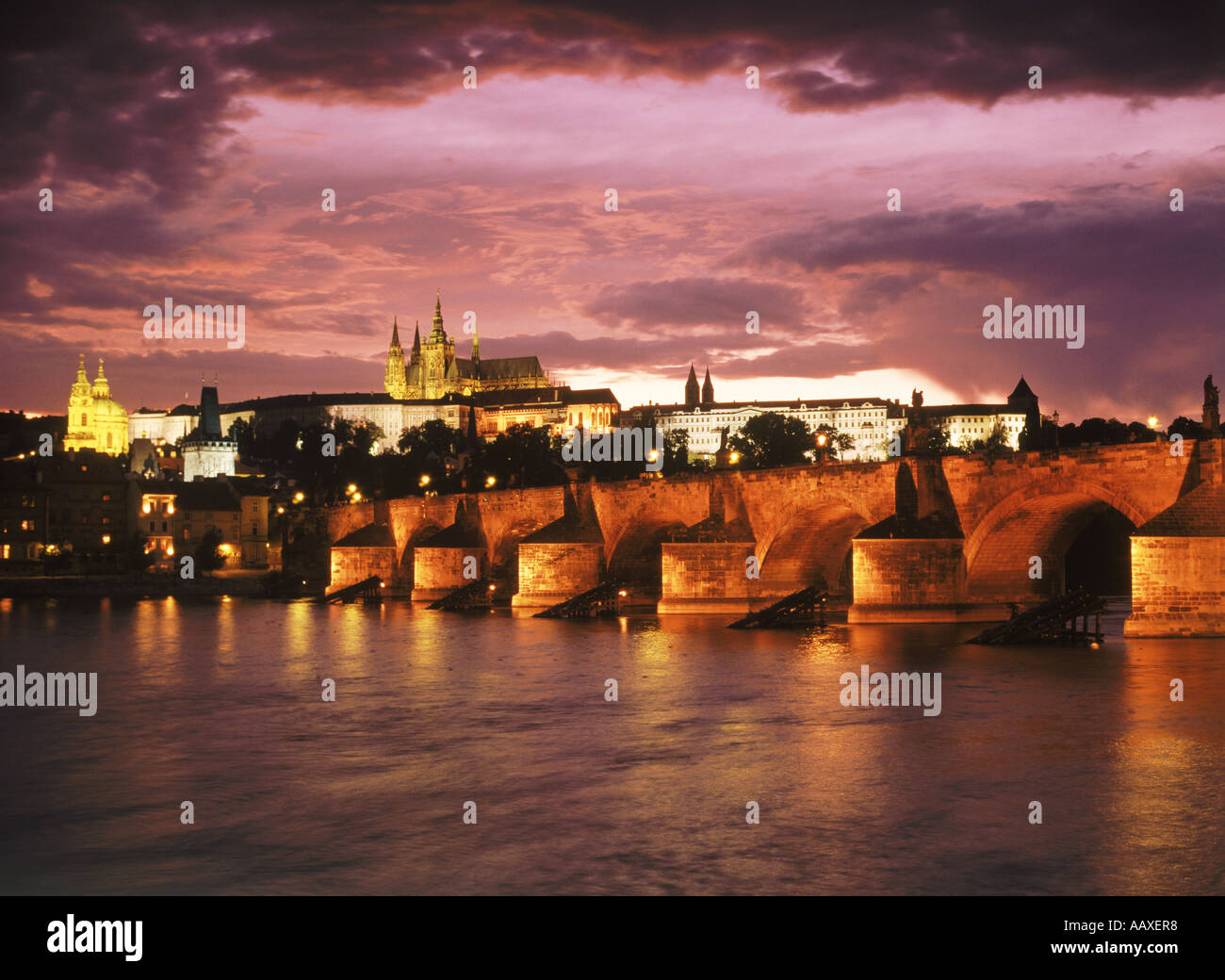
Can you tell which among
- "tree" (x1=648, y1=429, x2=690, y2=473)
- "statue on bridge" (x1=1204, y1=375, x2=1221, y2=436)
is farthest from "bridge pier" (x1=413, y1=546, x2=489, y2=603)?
"tree" (x1=648, y1=429, x2=690, y2=473)

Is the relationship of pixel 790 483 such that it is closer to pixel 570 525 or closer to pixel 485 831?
pixel 570 525

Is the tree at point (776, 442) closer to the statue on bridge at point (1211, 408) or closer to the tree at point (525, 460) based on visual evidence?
the tree at point (525, 460)

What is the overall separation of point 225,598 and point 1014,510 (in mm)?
59249

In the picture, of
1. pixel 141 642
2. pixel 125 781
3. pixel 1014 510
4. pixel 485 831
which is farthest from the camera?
pixel 141 642

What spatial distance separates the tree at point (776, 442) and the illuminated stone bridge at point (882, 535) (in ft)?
193

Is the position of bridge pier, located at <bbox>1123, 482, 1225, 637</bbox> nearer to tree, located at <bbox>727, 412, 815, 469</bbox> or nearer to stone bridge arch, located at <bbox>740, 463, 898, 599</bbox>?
stone bridge arch, located at <bbox>740, 463, 898, 599</bbox>

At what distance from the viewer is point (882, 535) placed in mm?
41656

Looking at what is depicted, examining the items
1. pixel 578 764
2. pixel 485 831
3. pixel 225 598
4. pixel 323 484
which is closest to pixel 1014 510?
pixel 578 764

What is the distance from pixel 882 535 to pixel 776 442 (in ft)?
288

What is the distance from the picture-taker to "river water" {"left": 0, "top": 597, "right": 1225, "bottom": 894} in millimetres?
14469

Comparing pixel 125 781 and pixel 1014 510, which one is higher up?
pixel 1014 510

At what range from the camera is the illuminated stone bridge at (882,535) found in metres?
33.2

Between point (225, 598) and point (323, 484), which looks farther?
point (323, 484)

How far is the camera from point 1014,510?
39969 mm
